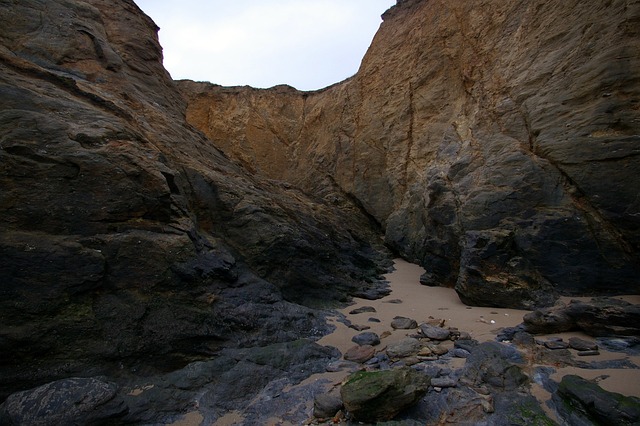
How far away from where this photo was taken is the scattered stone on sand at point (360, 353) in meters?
4.29

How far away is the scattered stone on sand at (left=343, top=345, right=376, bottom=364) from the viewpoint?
429 centimetres

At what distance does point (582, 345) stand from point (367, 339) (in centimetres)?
254

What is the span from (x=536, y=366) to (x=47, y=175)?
639 cm

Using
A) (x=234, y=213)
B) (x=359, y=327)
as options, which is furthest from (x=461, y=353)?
(x=234, y=213)

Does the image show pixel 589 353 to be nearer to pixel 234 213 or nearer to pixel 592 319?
pixel 592 319

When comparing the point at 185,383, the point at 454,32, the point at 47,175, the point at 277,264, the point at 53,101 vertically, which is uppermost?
the point at 454,32

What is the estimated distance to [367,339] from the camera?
4828mm

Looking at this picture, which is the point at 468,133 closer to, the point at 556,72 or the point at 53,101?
the point at 556,72

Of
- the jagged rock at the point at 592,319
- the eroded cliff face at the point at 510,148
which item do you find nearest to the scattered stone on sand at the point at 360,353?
the jagged rock at the point at 592,319

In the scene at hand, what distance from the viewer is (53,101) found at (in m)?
5.46

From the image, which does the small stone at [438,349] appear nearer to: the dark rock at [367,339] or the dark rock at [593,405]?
the dark rock at [367,339]

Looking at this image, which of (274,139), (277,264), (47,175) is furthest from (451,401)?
(274,139)

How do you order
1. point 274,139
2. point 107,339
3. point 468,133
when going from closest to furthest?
1. point 107,339
2. point 468,133
3. point 274,139

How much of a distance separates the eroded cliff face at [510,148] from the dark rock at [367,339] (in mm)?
2537
